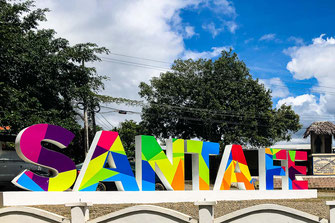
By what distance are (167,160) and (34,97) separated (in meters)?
9.46

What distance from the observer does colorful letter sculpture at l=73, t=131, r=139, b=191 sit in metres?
10.1

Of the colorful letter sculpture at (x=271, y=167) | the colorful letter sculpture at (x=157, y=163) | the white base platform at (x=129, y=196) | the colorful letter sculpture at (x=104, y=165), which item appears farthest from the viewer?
the colorful letter sculpture at (x=271, y=167)

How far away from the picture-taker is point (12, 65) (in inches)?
717

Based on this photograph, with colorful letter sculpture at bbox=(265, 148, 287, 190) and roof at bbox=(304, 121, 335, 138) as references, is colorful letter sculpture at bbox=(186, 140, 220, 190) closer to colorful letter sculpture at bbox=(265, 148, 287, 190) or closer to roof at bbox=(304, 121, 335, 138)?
colorful letter sculpture at bbox=(265, 148, 287, 190)

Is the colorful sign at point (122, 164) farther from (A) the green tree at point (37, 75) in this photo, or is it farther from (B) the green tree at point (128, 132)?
(B) the green tree at point (128, 132)

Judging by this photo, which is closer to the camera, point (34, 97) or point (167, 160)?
point (167, 160)

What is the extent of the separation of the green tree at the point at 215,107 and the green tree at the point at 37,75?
9.22 meters

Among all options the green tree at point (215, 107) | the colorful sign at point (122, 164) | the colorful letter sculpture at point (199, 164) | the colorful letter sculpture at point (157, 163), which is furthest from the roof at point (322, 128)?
the colorful letter sculpture at point (157, 163)

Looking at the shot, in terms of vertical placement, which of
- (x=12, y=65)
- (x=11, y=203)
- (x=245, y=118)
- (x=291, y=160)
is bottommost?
(x=11, y=203)

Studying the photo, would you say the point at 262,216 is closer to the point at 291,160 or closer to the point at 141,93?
the point at 291,160

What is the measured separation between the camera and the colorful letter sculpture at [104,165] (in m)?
10.1

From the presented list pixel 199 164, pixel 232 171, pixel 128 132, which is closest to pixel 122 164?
pixel 199 164

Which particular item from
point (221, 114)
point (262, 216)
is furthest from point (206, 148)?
point (221, 114)

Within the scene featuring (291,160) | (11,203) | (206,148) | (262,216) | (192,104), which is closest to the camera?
(262,216)
